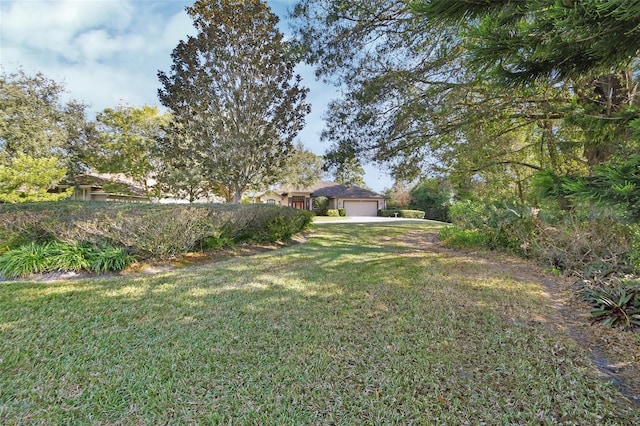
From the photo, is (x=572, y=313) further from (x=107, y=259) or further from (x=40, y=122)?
(x=40, y=122)

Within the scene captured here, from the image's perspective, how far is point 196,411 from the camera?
2.20 metres

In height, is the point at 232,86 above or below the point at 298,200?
above

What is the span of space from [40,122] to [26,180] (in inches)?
286

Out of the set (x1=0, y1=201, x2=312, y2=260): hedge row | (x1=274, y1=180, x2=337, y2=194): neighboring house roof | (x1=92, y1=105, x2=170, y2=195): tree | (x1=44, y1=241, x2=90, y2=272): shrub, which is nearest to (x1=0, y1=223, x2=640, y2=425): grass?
(x1=44, y1=241, x2=90, y2=272): shrub

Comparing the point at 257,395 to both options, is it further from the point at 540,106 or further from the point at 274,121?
the point at 274,121

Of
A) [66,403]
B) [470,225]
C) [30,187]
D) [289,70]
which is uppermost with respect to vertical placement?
[289,70]

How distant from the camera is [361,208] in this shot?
34.9 meters

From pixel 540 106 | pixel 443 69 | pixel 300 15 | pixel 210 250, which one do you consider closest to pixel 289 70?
pixel 300 15

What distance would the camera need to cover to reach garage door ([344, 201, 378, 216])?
34.5 meters

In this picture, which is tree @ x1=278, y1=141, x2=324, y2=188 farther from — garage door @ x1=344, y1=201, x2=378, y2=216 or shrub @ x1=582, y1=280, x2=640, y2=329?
shrub @ x1=582, y1=280, x2=640, y2=329

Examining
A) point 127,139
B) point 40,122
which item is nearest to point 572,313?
point 127,139

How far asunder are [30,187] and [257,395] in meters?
17.6

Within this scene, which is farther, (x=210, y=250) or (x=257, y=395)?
(x=210, y=250)

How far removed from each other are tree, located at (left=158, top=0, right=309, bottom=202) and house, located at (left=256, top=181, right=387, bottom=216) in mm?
21050
